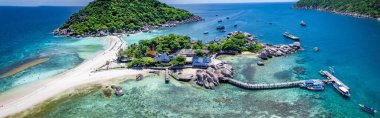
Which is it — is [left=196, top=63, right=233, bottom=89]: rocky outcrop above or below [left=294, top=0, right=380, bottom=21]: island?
below

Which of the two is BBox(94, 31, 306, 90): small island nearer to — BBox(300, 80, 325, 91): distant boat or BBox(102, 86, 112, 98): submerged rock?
BBox(300, 80, 325, 91): distant boat

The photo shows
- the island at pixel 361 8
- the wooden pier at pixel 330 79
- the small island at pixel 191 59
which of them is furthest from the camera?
the island at pixel 361 8

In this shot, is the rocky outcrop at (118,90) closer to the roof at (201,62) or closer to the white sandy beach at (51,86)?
the white sandy beach at (51,86)

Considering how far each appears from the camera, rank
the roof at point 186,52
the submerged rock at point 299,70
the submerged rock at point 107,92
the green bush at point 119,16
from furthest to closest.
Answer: the green bush at point 119,16 < the roof at point 186,52 < the submerged rock at point 299,70 < the submerged rock at point 107,92

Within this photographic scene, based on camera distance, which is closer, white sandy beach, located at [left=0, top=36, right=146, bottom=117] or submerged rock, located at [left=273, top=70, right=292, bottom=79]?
white sandy beach, located at [left=0, top=36, right=146, bottom=117]

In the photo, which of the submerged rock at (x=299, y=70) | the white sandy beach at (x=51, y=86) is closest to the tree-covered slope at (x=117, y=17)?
the white sandy beach at (x=51, y=86)

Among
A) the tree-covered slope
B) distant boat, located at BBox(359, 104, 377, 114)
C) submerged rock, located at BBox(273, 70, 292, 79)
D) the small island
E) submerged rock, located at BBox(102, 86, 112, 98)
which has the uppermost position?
the tree-covered slope

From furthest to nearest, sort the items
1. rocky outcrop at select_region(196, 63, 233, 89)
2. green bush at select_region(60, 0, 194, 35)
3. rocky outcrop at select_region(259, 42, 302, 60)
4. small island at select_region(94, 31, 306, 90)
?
1. green bush at select_region(60, 0, 194, 35)
2. rocky outcrop at select_region(259, 42, 302, 60)
3. small island at select_region(94, 31, 306, 90)
4. rocky outcrop at select_region(196, 63, 233, 89)

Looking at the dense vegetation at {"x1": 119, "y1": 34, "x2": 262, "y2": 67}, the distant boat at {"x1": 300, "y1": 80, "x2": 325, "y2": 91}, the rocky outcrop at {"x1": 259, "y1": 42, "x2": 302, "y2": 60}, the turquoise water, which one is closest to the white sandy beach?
the turquoise water
